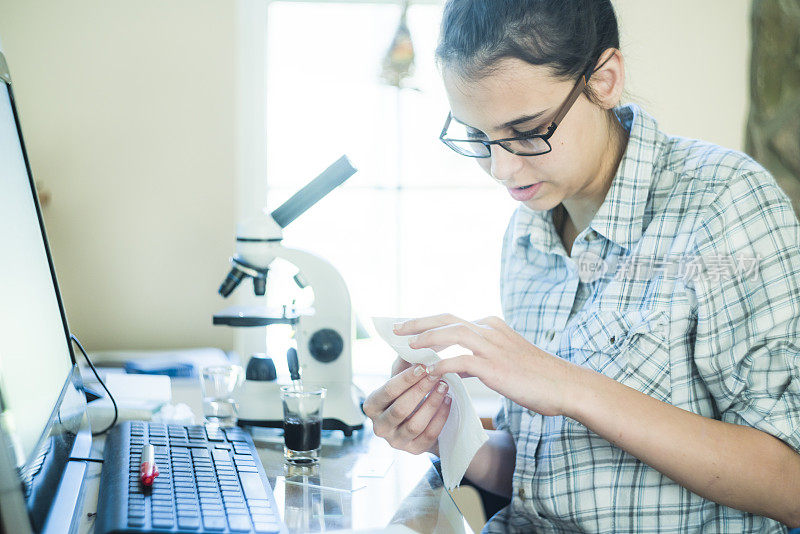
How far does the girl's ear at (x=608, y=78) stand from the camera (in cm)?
114

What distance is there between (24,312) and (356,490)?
1.63 feet

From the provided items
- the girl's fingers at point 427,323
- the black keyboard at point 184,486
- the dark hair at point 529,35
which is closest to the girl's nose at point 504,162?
the dark hair at point 529,35

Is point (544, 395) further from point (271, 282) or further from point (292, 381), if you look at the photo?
point (271, 282)

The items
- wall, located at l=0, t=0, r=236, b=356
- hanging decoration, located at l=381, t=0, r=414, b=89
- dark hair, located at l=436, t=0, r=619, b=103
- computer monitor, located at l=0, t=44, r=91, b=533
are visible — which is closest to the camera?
computer monitor, located at l=0, t=44, r=91, b=533

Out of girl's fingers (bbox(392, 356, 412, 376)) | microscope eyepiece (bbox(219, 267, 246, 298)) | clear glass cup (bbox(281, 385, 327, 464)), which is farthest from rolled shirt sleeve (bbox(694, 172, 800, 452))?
microscope eyepiece (bbox(219, 267, 246, 298))

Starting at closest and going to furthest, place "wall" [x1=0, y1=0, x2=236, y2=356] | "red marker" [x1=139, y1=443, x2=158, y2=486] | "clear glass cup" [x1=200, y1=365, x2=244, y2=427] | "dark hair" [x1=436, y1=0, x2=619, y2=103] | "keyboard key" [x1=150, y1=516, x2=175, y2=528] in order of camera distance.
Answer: "keyboard key" [x1=150, y1=516, x2=175, y2=528], "red marker" [x1=139, y1=443, x2=158, y2=486], "dark hair" [x1=436, y1=0, x2=619, y2=103], "clear glass cup" [x1=200, y1=365, x2=244, y2=427], "wall" [x1=0, y1=0, x2=236, y2=356]

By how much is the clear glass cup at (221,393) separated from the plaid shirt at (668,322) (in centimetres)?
51

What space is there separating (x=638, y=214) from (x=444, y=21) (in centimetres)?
45

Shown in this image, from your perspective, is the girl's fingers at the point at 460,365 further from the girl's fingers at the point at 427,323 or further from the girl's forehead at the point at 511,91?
the girl's forehead at the point at 511,91

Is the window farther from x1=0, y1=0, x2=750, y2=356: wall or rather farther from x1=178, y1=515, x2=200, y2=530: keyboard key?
x1=178, y1=515, x2=200, y2=530: keyboard key

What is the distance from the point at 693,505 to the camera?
1.11 metres

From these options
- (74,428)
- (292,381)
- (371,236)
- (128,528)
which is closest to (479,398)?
(371,236)

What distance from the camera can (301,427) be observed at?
114 centimetres

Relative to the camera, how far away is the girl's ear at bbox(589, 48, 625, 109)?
3.73 feet
